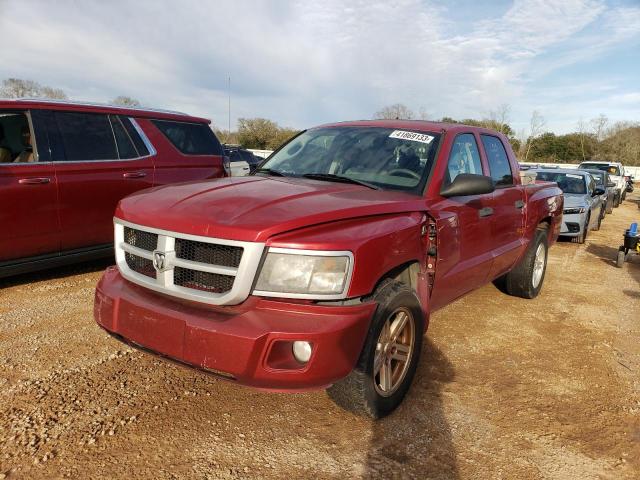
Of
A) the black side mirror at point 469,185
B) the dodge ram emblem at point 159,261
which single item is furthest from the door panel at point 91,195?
the black side mirror at point 469,185

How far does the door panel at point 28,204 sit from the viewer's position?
14.3 feet

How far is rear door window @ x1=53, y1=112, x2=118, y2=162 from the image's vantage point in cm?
487

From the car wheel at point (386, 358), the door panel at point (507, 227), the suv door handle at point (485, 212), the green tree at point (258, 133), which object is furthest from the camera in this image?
the green tree at point (258, 133)

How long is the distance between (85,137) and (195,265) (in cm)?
347

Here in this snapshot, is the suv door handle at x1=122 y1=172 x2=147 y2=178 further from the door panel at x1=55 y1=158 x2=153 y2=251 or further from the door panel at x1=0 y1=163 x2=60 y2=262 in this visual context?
the door panel at x1=0 y1=163 x2=60 y2=262

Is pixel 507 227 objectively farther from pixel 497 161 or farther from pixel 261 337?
pixel 261 337

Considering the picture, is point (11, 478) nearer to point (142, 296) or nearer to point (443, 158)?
point (142, 296)

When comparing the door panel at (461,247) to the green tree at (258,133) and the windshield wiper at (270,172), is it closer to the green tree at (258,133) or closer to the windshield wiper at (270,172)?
the windshield wiper at (270,172)

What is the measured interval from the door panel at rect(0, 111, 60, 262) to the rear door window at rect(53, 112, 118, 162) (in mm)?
212

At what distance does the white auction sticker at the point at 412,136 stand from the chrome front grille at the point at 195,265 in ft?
6.09

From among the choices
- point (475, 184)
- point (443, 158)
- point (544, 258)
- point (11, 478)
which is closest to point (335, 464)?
point (11, 478)

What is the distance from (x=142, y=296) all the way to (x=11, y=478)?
38.9 inches

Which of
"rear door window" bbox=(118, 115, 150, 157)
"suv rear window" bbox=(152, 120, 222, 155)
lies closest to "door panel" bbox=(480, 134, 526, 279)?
"suv rear window" bbox=(152, 120, 222, 155)

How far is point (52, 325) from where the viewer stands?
3.90 metres
